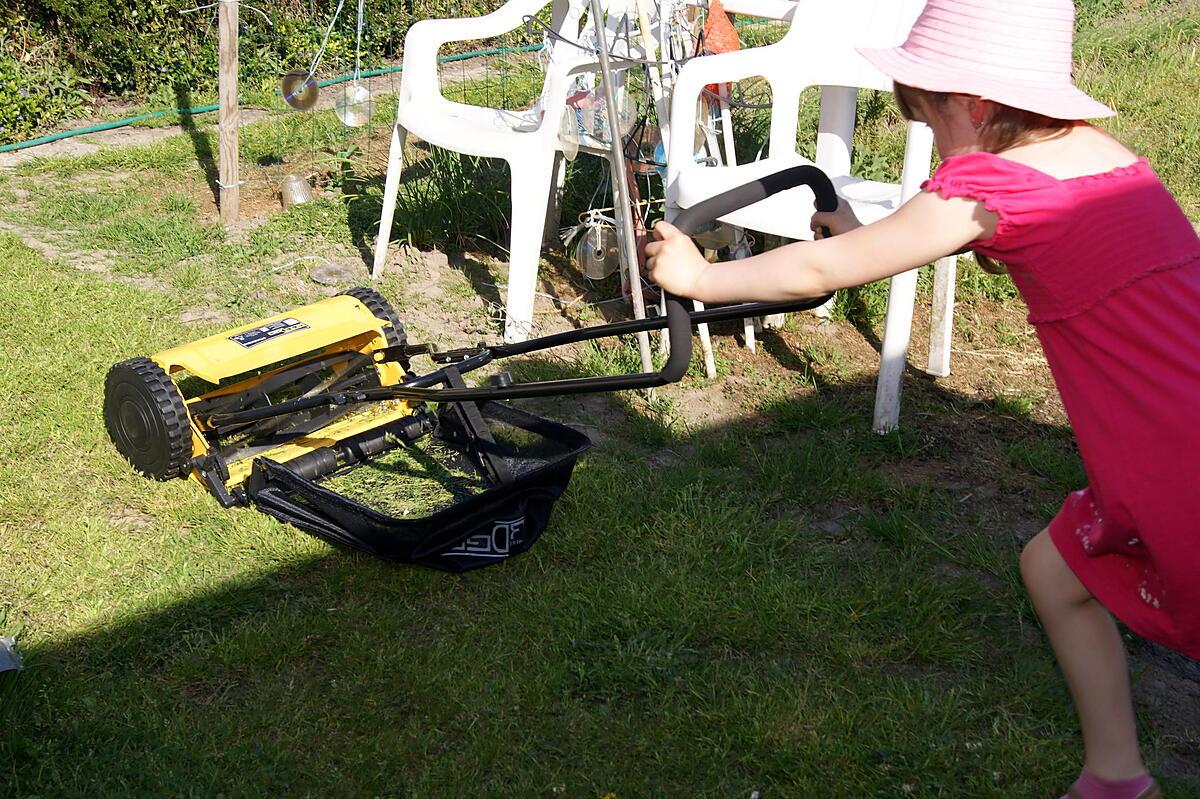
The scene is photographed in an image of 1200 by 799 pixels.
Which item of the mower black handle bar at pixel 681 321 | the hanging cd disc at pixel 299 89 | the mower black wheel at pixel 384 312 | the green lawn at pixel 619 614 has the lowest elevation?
the green lawn at pixel 619 614

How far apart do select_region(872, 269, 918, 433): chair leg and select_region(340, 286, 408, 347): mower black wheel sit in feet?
4.81

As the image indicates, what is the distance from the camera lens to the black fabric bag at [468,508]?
9.57 ft

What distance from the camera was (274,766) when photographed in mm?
2443

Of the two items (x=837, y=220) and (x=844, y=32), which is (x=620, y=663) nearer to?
(x=837, y=220)

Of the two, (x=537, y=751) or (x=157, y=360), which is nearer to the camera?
(x=537, y=751)

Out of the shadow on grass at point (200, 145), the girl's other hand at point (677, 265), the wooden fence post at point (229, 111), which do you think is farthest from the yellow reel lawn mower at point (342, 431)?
the shadow on grass at point (200, 145)

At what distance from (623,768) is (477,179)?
132 inches

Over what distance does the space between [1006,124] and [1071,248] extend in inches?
8.4

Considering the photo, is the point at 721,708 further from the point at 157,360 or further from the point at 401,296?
the point at 401,296

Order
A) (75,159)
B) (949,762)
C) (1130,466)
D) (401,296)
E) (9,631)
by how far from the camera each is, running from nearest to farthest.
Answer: (1130,466), (949,762), (9,631), (401,296), (75,159)

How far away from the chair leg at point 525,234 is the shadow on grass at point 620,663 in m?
0.90

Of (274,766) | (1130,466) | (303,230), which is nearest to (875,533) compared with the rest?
(1130,466)

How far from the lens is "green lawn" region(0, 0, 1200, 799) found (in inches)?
96.4

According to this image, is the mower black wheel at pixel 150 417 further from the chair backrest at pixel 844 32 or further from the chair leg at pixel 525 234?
the chair backrest at pixel 844 32
